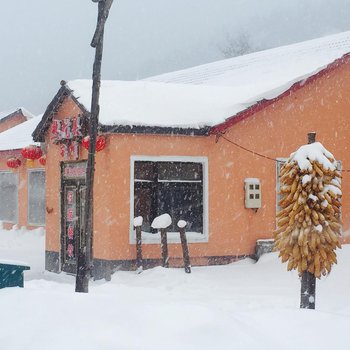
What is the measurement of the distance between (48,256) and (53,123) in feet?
11.4

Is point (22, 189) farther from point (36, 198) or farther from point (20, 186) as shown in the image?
point (36, 198)

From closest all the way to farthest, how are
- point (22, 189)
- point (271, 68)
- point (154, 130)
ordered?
1. point (154, 130)
2. point (271, 68)
3. point (22, 189)

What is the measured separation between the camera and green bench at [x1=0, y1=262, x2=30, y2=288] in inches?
312

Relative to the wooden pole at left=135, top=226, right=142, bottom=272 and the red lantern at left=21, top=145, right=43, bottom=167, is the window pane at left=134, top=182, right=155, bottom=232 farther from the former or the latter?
the red lantern at left=21, top=145, right=43, bottom=167

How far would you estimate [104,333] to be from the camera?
6074 millimetres

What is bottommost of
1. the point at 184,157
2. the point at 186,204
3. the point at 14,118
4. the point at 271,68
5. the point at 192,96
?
the point at 186,204

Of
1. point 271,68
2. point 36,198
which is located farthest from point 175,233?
point 36,198

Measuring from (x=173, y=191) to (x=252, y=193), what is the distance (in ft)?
6.11

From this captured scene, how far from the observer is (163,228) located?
1562cm

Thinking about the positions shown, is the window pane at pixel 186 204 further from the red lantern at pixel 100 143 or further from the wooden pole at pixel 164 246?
the red lantern at pixel 100 143

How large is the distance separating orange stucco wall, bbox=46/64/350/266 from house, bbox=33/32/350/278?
23 mm

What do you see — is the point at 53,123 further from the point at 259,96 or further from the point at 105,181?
the point at 259,96

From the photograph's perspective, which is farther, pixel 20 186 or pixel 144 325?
pixel 20 186

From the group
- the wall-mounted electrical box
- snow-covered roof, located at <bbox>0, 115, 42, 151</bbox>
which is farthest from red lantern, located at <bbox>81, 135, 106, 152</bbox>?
snow-covered roof, located at <bbox>0, 115, 42, 151</bbox>
